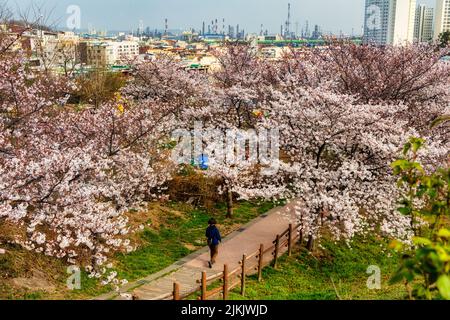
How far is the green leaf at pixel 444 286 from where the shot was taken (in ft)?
8.49

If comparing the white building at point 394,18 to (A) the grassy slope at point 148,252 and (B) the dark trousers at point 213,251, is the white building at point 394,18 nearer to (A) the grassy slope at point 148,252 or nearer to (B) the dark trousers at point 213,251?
(A) the grassy slope at point 148,252

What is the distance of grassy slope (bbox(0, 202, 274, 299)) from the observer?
1079 cm

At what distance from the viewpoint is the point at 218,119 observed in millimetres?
21719

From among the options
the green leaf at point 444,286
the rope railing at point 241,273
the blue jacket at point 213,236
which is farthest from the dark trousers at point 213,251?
the green leaf at point 444,286

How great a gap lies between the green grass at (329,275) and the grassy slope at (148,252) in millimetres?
2886

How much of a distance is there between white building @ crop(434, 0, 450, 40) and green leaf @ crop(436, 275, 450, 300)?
149m

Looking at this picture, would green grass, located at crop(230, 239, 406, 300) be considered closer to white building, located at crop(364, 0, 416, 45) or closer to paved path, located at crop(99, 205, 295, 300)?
paved path, located at crop(99, 205, 295, 300)

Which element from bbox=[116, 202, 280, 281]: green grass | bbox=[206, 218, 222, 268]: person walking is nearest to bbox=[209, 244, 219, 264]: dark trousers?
bbox=[206, 218, 222, 268]: person walking

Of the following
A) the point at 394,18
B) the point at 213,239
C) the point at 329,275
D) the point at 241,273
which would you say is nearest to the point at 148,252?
the point at 213,239

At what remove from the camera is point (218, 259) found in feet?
45.5

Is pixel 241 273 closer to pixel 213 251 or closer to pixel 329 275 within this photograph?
pixel 213 251
